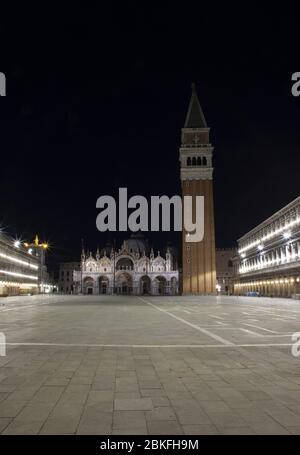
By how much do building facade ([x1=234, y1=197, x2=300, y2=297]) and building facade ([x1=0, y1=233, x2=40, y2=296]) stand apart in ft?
169

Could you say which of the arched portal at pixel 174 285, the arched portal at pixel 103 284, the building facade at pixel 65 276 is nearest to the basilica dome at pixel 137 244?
the arched portal at pixel 103 284

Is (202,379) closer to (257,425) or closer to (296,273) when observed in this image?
(257,425)

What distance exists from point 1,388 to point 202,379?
385cm

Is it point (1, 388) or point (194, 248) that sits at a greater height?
point (194, 248)

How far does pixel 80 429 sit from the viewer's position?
534 cm

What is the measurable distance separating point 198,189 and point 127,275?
175 feet

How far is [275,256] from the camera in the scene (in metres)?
78.7

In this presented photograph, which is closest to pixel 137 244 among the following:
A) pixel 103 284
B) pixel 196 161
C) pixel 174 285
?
pixel 103 284

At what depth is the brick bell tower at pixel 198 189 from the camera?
102125mm

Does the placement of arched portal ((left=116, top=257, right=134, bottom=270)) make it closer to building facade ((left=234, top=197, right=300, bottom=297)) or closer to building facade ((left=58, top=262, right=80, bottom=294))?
building facade ((left=58, top=262, right=80, bottom=294))

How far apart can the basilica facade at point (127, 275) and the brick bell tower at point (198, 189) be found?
42161 millimetres

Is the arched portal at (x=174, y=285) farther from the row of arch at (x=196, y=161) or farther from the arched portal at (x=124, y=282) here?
the row of arch at (x=196, y=161)

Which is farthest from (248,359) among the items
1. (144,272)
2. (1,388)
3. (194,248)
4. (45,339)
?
(144,272)

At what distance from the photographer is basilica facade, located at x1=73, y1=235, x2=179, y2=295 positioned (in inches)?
5728
